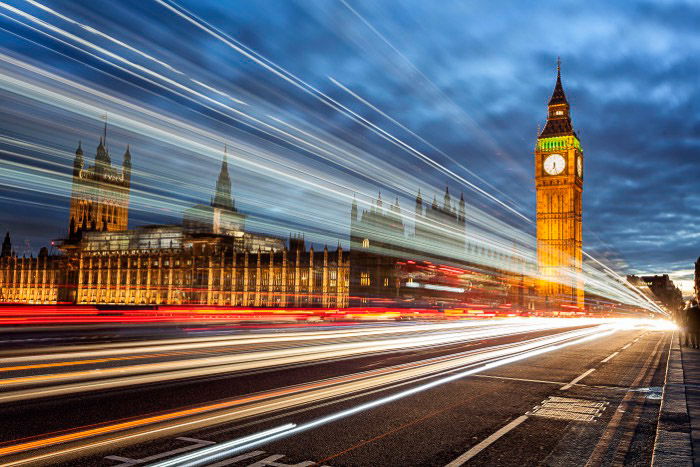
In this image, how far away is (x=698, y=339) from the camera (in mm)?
23500

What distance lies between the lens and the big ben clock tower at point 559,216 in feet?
357

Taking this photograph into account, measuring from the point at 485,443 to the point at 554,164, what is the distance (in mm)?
113069

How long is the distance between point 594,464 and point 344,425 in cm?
327

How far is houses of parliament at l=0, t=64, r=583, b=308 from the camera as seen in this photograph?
85375mm

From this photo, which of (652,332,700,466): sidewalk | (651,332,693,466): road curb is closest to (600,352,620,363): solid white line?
(652,332,700,466): sidewalk

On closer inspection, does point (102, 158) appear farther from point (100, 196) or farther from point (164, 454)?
point (164, 454)

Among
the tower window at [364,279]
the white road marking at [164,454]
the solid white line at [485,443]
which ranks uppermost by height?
the tower window at [364,279]

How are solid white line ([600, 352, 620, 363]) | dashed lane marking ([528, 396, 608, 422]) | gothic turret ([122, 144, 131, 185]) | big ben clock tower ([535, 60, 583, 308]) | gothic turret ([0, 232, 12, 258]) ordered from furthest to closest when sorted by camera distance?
gothic turret ([122, 144, 131, 185]), gothic turret ([0, 232, 12, 258]), big ben clock tower ([535, 60, 583, 308]), solid white line ([600, 352, 620, 363]), dashed lane marking ([528, 396, 608, 422])

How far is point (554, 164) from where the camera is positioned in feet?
Result: 370

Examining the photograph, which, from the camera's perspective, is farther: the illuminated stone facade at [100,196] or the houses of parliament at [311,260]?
the illuminated stone facade at [100,196]

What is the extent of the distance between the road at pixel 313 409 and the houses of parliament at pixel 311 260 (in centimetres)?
5519

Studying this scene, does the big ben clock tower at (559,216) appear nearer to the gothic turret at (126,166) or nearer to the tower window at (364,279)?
the tower window at (364,279)

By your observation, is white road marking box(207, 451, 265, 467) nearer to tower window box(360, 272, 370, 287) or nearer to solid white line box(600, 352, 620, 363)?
solid white line box(600, 352, 620, 363)

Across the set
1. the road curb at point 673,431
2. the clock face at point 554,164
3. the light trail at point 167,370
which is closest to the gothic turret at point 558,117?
the clock face at point 554,164
